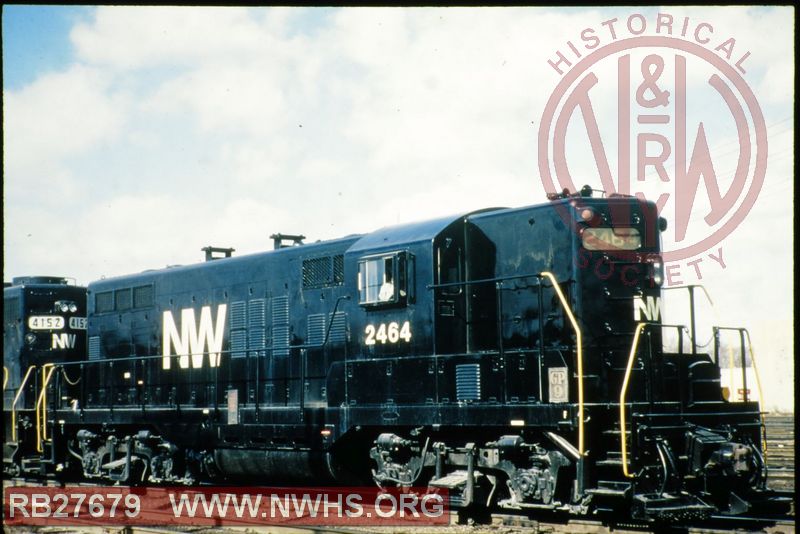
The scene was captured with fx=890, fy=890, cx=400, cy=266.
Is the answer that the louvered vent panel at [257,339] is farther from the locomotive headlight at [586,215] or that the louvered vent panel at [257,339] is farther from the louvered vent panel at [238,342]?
the locomotive headlight at [586,215]

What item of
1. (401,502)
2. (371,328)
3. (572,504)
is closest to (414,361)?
(371,328)

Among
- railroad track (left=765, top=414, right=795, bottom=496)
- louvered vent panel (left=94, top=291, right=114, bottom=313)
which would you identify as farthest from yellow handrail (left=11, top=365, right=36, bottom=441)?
railroad track (left=765, top=414, right=795, bottom=496)

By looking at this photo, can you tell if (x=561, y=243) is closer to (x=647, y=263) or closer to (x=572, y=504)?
(x=647, y=263)

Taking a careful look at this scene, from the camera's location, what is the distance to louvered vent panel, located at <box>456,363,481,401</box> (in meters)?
9.89

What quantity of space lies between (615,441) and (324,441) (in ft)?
13.3

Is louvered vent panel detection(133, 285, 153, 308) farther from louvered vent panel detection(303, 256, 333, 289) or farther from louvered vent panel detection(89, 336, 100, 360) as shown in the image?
louvered vent panel detection(303, 256, 333, 289)

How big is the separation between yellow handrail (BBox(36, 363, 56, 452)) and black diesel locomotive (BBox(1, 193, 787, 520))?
2387 mm

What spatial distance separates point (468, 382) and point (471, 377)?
7 centimetres

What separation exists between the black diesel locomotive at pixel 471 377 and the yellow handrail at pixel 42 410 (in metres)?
2.39

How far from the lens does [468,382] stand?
9969 mm

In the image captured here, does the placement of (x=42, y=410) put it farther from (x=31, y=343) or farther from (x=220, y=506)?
(x=220, y=506)

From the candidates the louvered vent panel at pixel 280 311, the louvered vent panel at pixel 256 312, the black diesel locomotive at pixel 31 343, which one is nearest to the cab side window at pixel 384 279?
the louvered vent panel at pixel 280 311

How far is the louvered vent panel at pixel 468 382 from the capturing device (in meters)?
9.89

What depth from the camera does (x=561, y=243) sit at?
10062 millimetres
